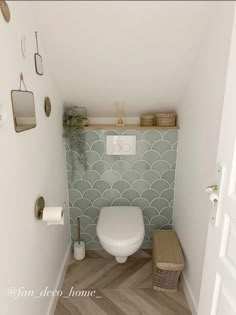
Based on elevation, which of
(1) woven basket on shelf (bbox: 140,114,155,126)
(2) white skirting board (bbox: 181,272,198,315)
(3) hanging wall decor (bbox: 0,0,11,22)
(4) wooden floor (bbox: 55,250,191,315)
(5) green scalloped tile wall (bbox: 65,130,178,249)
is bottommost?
(4) wooden floor (bbox: 55,250,191,315)

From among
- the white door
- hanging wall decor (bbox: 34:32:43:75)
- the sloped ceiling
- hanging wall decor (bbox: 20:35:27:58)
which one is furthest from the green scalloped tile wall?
the white door

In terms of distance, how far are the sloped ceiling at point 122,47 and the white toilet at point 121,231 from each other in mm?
849

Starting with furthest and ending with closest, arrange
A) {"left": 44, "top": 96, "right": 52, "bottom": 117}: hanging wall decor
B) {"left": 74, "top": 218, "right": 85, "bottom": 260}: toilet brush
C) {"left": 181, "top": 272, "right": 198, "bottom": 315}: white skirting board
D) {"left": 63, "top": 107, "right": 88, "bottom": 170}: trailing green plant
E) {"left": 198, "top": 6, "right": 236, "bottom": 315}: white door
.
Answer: {"left": 74, "top": 218, "right": 85, "bottom": 260}: toilet brush, {"left": 63, "top": 107, "right": 88, "bottom": 170}: trailing green plant, {"left": 181, "top": 272, "right": 198, "bottom": 315}: white skirting board, {"left": 44, "top": 96, "right": 52, "bottom": 117}: hanging wall decor, {"left": 198, "top": 6, "right": 236, "bottom": 315}: white door

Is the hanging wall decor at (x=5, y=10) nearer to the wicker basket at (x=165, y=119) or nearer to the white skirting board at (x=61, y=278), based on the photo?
the wicker basket at (x=165, y=119)

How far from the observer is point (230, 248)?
2.59 ft

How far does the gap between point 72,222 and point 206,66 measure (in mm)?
1588

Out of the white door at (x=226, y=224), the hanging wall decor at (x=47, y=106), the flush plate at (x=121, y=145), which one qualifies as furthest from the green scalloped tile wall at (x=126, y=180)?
the white door at (x=226, y=224)

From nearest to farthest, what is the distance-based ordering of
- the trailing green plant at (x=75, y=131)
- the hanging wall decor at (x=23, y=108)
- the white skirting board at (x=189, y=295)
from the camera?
1. the hanging wall decor at (x=23, y=108)
2. the white skirting board at (x=189, y=295)
3. the trailing green plant at (x=75, y=131)

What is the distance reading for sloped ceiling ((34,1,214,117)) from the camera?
3.53 feet

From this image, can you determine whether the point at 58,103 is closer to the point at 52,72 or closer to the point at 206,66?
the point at 52,72

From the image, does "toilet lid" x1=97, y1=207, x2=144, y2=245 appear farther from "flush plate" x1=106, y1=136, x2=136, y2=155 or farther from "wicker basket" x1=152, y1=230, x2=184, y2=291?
"flush plate" x1=106, y1=136, x2=136, y2=155

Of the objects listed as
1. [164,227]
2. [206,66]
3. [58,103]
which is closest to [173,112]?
[206,66]

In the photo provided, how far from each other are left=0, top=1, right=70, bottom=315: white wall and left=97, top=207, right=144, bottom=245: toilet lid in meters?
0.35

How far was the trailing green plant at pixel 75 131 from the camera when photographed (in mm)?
1698
